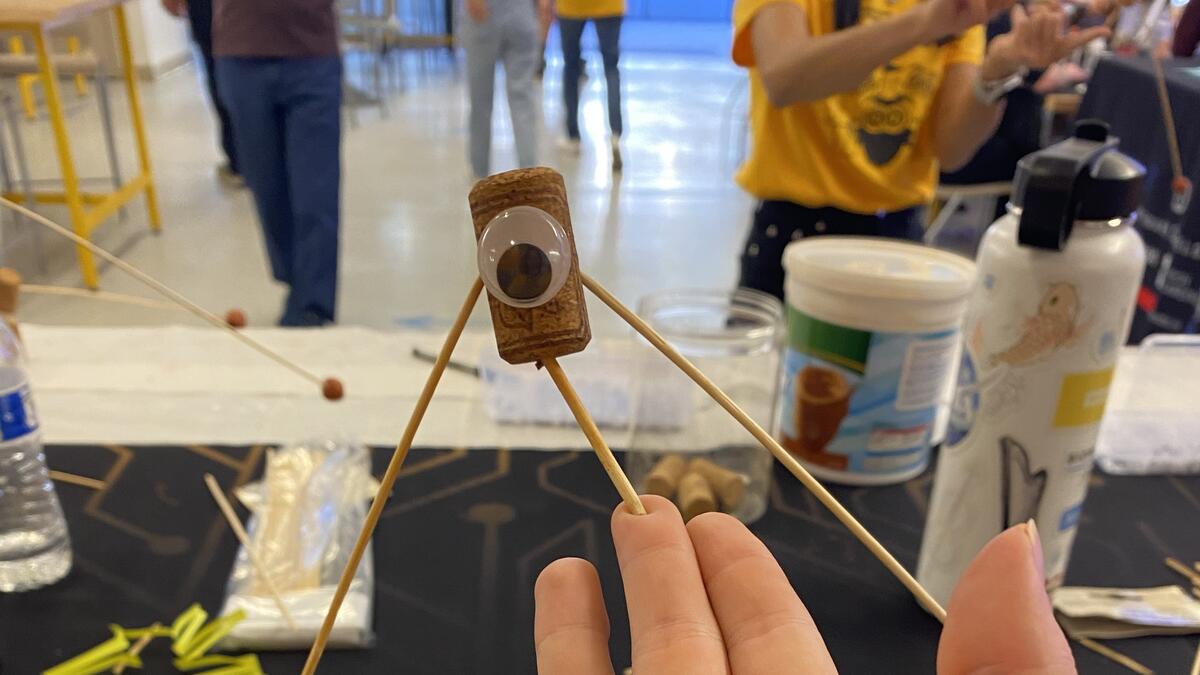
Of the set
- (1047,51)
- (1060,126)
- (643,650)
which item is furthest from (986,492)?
(1060,126)

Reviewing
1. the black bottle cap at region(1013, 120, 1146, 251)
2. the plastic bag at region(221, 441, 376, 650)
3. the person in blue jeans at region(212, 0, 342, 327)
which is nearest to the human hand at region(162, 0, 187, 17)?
the person in blue jeans at region(212, 0, 342, 327)

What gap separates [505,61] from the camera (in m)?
2.77

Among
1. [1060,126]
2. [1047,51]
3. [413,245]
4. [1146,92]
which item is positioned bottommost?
[413,245]

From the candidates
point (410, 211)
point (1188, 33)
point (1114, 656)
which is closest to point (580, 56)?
point (410, 211)

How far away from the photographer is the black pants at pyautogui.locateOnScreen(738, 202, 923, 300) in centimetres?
111

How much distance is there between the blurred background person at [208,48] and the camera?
2.24 m

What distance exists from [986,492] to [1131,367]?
537mm

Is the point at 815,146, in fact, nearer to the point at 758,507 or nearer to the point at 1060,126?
the point at 758,507

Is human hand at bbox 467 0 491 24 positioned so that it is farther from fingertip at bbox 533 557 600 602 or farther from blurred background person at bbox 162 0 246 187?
fingertip at bbox 533 557 600 602

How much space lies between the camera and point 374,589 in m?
0.62

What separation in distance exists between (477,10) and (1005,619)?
2550 mm

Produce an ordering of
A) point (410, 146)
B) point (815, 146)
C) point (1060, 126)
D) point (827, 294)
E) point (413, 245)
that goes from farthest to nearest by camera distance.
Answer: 1. point (410, 146)
2. point (413, 245)
3. point (1060, 126)
4. point (815, 146)
5. point (827, 294)

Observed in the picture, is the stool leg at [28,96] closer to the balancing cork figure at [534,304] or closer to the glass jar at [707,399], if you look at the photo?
the glass jar at [707,399]

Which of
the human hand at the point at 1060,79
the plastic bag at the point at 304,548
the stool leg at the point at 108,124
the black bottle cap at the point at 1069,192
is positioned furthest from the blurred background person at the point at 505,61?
the black bottle cap at the point at 1069,192
